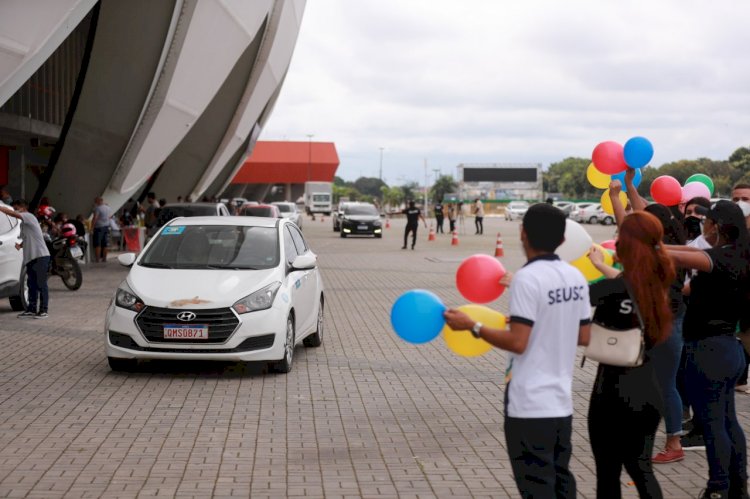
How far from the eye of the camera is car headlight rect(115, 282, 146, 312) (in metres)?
9.11

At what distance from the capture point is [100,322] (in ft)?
43.3

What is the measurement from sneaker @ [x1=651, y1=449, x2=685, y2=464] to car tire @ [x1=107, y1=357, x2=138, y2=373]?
5237 mm

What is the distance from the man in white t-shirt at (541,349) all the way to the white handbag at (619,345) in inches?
8.0

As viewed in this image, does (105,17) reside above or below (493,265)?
above

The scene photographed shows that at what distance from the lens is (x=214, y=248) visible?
408 inches

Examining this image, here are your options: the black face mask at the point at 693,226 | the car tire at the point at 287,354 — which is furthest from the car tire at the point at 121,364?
the black face mask at the point at 693,226

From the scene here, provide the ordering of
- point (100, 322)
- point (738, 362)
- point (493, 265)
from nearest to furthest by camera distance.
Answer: point (493, 265)
point (738, 362)
point (100, 322)

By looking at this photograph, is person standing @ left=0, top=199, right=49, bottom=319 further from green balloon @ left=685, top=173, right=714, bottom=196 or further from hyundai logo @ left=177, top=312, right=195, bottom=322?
green balloon @ left=685, top=173, right=714, bottom=196

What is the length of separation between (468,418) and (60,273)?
1227 cm

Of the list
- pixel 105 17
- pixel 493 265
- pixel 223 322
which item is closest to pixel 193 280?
pixel 223 322

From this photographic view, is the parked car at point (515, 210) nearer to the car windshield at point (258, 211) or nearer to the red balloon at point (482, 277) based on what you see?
the car windshield at point (258, 211)

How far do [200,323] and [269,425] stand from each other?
2.04 m

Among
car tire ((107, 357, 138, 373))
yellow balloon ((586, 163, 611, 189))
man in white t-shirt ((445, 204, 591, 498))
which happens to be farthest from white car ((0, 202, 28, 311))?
man in white t-shirt ((445, 204, 591, 498))

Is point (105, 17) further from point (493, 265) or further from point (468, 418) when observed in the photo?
A: point (493, 265)
